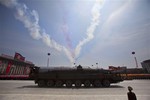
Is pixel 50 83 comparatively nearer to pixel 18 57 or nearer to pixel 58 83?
pixel 58 83

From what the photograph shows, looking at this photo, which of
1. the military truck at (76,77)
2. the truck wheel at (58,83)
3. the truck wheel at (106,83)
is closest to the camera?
the truck wheel at (106,83)

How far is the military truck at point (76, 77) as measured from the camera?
20248 millimetres

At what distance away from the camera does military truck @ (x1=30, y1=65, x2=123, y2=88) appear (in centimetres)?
2025

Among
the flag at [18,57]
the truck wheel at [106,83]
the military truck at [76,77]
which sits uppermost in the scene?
the flag at [18,57]

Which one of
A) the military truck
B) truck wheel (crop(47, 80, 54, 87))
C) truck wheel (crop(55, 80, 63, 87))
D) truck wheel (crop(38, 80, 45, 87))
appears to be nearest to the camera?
the military truck

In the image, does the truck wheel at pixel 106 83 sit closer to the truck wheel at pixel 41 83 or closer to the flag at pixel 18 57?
the truck wheel at pixel 41 83

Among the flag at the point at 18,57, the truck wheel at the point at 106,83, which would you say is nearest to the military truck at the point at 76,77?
the truck wheel at the point at 106,83

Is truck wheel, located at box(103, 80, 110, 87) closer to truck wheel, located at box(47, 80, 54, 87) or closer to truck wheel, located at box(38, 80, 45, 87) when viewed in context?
truck wheel, located at box(47, 80, 54, 87)

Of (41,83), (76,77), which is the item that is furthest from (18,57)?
(76,77)

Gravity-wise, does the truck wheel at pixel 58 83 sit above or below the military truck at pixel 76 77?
below

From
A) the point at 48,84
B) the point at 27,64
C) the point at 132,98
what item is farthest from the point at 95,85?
the point at 27,64

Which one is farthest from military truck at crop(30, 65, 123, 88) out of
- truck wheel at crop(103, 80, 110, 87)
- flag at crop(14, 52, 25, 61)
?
flag at crop(14, 52, 25, 61)

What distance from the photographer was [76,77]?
20.4 meters

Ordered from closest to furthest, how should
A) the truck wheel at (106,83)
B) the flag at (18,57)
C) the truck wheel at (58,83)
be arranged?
the truck wheel at (106,83) < the truck wheel at (58,83) < the flag at (18,57)
